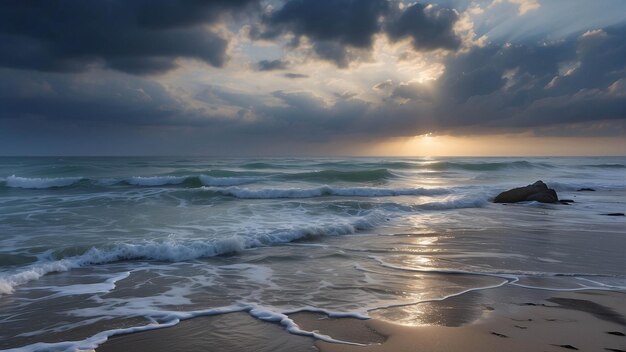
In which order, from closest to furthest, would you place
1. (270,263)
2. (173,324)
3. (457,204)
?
1. (173,324)
2. (270,263)
3. (457,204)

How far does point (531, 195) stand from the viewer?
1677cm

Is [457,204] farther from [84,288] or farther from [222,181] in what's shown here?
[222,181]

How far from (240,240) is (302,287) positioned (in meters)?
3.10

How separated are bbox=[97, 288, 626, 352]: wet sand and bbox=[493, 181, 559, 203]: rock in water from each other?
519 inches

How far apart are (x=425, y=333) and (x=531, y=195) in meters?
15.2

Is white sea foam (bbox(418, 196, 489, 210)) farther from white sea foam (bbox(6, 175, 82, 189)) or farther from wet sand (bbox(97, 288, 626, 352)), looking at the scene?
white sea foam (bbox(6, 175, 82, 189))

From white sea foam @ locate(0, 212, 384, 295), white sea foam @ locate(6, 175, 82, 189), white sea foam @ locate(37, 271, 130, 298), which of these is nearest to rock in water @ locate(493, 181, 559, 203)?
white sea foam @ locate(0, 212, 384, 295)

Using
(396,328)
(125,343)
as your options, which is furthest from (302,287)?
(125,343)

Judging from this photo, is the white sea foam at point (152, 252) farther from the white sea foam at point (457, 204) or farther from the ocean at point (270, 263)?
the white sea foam at point (457, 204)

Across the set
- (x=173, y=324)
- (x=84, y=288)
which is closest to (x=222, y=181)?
(x=84, y=288)

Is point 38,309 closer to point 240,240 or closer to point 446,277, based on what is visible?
point 240,240

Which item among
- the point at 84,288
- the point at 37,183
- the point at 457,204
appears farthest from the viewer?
the point at 37,183

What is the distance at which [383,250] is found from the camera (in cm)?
798

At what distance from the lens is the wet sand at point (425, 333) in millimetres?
3592
